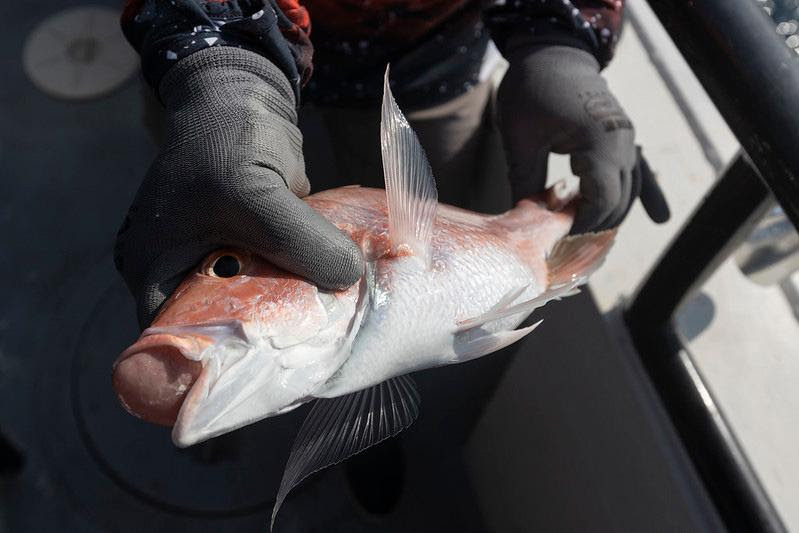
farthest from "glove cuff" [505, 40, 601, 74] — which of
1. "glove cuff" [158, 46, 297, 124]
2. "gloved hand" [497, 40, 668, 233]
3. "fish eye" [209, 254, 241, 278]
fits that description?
"fish eye" [209, 254, 241, 278]

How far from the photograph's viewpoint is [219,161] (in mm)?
938

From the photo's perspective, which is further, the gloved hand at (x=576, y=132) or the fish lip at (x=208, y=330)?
the gloved hand at (x=576, y=132)

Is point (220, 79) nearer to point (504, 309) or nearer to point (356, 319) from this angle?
point (356, 319)

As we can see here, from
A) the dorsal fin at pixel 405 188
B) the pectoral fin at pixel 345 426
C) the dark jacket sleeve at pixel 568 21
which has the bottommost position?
the pectoral fin at pixel 345 426

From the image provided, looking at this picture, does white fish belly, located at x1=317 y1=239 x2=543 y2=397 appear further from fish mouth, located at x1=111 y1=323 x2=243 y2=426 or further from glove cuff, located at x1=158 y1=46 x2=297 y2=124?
glove cuff, located at x1=158 y1=46 x2=297 y2=124

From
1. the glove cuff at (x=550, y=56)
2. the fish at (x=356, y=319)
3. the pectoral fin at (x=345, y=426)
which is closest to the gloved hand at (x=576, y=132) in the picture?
the glove cuff at (x=550, y=56)

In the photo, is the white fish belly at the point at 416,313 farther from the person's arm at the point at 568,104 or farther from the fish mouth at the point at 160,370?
the person's arm at the point at 568,104

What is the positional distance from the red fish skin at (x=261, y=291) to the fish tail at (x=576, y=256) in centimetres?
3

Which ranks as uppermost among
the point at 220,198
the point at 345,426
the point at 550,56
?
the point at 550,56

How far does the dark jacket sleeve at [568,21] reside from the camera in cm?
151

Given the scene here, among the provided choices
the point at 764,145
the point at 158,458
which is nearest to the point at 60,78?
the point at 158,458

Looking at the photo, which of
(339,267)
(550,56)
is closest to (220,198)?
(339,267)

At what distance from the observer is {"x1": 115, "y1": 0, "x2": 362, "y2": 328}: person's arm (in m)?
Answer: 0.92

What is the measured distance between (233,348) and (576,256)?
83 cm
